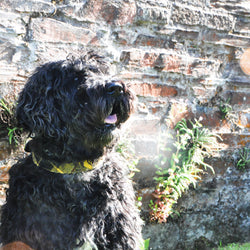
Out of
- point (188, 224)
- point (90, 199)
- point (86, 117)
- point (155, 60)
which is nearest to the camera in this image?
point (86, 117)

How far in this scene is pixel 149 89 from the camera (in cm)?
285

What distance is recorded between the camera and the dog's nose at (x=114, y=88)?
1.80 meters

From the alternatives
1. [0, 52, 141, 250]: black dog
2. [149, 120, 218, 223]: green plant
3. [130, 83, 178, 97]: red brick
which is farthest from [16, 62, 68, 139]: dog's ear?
[149, 120, 218, 223]: green plant

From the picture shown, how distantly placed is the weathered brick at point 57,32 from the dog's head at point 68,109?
56 centimetres

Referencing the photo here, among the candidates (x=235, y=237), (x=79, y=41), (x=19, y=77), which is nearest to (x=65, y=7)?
(x=79, y=41)

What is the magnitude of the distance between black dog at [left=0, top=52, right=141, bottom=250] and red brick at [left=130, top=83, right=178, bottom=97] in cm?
79

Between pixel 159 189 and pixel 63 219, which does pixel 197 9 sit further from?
pixel 63 219

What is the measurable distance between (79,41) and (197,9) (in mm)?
1125

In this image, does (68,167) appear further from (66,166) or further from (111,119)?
(111,119)

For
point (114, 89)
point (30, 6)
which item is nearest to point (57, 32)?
point (30, 6)

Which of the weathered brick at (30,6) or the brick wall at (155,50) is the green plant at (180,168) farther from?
the weathered brick at (30,6)

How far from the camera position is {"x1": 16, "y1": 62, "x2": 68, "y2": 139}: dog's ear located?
189 cm

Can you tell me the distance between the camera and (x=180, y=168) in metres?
2.88

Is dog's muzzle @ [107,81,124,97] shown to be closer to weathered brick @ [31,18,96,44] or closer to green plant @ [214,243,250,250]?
weathered brick @ [31,18,96,44]
